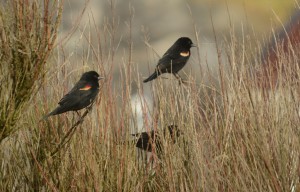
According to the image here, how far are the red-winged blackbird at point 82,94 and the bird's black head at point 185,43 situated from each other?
1.65m

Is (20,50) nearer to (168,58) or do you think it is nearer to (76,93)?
(76,93)

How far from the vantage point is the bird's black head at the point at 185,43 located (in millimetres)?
5334

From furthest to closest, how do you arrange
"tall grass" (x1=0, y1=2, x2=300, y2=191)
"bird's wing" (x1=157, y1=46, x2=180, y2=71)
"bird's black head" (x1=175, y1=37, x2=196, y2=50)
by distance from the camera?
"bird's black head" (x1=175, y1=37, x2=196, y2=50), "bird's wing" (x1=157, y1=46, x2=180, y2=71), "tall grass" (x1=0, y1=2, x2=300, y2=191)

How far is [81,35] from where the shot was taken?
3.89 meters

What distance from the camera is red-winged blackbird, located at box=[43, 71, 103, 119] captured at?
356 cm

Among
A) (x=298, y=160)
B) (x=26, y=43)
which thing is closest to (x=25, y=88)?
(x=26, y=43)

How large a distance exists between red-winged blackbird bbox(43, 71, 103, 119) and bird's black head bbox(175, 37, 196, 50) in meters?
1.65

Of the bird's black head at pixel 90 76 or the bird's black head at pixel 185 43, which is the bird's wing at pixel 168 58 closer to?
the bird's black head at pixel 185 43

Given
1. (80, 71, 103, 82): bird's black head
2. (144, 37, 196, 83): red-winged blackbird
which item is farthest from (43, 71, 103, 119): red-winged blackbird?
(144, 37, 196, 83): red-winged blackbird

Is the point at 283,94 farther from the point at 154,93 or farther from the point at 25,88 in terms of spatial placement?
the point at 25,88

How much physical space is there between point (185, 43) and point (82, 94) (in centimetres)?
195

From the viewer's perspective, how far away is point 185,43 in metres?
5.43

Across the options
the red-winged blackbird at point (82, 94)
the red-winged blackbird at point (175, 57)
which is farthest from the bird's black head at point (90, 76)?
the red-winged blackbird at point (175, 57)

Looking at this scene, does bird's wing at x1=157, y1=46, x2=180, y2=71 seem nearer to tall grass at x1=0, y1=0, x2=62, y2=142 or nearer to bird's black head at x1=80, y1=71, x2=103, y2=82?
bird's black head at x1=80, y1=71, x2=103, y2=82
